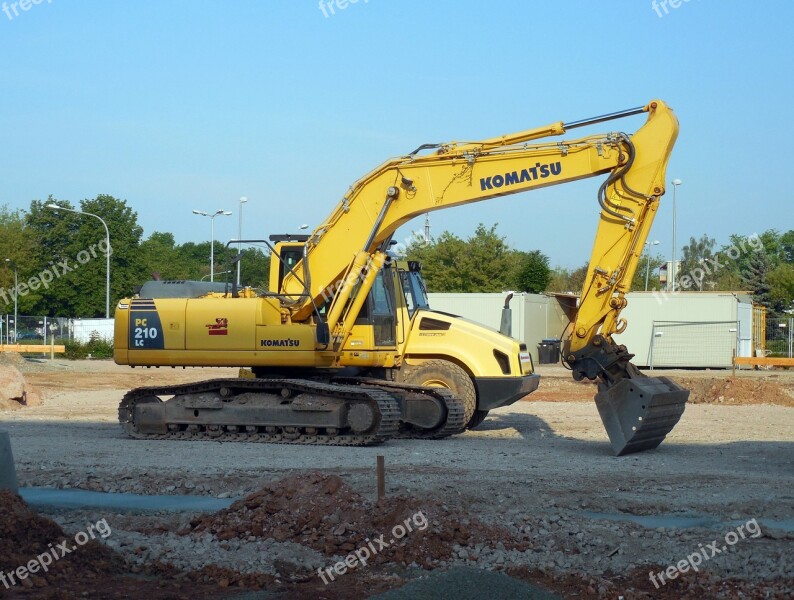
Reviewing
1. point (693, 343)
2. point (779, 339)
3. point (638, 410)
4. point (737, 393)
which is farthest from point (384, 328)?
point (779, 339)

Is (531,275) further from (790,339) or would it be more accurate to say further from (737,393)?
(737,393)

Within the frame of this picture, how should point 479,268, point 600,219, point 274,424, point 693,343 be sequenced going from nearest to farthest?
point 600,219 → point 274,424 → point 693,343 → point 479,268

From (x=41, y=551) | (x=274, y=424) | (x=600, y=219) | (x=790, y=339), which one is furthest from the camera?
(x=790, y=339)

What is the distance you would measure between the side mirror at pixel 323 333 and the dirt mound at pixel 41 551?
7.32 meters

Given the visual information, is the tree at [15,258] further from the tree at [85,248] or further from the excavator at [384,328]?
the excavator at [384,328]

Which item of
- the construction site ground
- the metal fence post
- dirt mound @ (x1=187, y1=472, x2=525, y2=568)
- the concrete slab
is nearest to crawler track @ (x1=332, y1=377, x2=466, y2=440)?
the construction site ground

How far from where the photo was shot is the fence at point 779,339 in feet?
144

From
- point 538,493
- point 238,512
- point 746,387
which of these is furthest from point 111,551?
point 746,387

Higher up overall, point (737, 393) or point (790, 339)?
point (790, 339)

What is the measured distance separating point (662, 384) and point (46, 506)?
26.5ft

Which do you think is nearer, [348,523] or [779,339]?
[348,523]

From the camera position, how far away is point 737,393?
25.2 meters

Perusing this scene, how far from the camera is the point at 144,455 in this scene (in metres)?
13.6

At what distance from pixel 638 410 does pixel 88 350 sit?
38.5 meters
